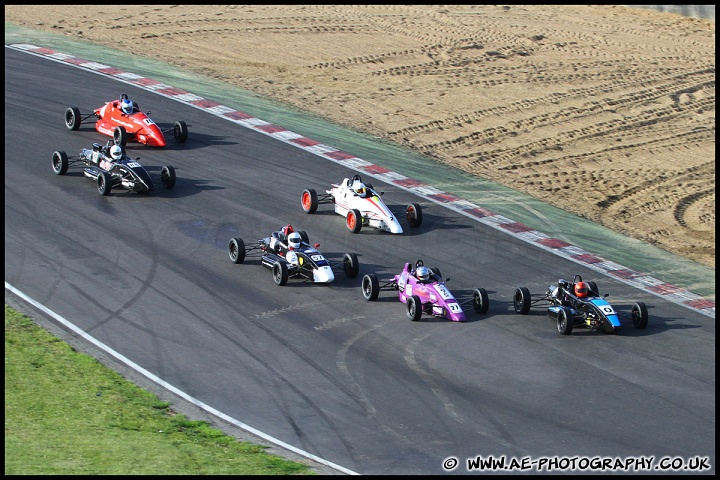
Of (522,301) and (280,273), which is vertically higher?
(280,273)

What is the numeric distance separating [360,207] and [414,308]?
6.15 meters

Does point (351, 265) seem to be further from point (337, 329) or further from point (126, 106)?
point (126, 106)

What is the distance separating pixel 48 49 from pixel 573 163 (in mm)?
22112

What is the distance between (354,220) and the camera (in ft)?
105

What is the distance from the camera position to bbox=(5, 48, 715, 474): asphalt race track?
22.0 m

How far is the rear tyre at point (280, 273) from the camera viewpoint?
93.5ft

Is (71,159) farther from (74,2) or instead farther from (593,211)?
(74,2)

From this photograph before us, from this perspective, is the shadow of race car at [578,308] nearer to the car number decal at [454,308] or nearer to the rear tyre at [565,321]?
the rear tyre at [565,321]

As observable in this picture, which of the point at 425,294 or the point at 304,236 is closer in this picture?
the point at 425,294

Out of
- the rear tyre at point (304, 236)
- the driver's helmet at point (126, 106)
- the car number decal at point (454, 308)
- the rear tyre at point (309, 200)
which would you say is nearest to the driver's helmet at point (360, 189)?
the rear tyre at point (309, 200)

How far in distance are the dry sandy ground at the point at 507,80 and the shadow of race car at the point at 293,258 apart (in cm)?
949

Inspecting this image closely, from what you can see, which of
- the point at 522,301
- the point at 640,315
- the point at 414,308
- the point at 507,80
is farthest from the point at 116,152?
the point at 507,80

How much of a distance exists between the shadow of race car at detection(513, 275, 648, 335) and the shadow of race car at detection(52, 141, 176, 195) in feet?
38.8

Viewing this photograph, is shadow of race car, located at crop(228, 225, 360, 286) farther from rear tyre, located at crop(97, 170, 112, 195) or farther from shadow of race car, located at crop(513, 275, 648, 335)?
rear tyre, located at crop(97, 170, 112, 195)
